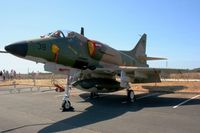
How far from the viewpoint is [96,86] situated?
1445 cm

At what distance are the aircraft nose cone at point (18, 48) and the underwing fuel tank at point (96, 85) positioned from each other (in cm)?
444

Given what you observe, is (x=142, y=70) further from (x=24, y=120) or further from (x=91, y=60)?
(x=24, y=120)

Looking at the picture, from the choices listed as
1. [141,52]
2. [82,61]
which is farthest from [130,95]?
[141,52]

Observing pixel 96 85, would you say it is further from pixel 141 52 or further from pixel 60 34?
pixel 141 52

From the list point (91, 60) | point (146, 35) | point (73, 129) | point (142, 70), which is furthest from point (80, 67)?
point (146, 35)

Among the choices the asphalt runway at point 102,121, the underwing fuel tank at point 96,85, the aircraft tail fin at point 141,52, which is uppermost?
the aircraft tail fin at point 141,52

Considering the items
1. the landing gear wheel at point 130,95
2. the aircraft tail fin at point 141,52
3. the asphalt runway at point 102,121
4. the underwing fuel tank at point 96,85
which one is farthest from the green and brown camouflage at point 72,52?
the aircraft tail fin at point 141,52

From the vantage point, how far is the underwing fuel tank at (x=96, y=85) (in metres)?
14.4

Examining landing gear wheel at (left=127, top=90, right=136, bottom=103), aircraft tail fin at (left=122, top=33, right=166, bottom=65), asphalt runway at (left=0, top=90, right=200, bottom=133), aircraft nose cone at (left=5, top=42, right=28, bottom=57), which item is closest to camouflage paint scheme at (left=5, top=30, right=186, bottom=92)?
aircraft nose cone at (left=5, top=42, right=28, bottom=57)

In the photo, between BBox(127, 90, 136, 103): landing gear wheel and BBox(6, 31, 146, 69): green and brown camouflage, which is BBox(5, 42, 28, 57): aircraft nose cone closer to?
BBox(6, 31, 146, 69): green and brown camouflage

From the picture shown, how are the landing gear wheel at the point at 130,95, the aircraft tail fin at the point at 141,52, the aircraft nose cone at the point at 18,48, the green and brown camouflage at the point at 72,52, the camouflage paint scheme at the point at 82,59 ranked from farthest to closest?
the aircraft tail fin at the point at 141,52
the landing gear wheel at the point at 130,95
the camouflage paint scheme at the point at 82,59
the green and brown camouflage at the point at 72,52
the aircraft nose cone at the point at 18,48

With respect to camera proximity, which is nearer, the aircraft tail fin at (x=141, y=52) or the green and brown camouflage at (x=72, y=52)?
the green and brown camouflage at (x=72, y=52)

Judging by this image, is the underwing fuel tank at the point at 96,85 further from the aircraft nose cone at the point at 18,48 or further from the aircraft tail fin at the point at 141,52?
the aircraft tail fin at the point at 141,52

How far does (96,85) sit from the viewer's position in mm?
14445
